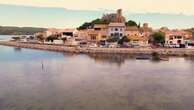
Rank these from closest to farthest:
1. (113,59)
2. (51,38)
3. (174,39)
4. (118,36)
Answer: (113,59), (174,39), (118,36), (51,38)

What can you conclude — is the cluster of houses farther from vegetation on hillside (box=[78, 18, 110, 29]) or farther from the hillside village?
vegetation on hillside (box=[78, 18, 110, 29])

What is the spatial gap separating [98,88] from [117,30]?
121 ft

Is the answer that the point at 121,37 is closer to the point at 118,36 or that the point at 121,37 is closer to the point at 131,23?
the point at 118,36

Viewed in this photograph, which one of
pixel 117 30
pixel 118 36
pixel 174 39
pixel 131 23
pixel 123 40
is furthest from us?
pixel 131 23

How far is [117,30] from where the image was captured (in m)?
57.5

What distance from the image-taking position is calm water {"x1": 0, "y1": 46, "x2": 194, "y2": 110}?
55.9ft

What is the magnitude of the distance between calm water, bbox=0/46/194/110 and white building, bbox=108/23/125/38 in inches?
1025

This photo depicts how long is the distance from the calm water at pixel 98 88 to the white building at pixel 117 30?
2603 centimetres

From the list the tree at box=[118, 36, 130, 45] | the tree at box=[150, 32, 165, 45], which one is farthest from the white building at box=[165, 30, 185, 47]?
the tree at box=[118, 36, 130, 45]

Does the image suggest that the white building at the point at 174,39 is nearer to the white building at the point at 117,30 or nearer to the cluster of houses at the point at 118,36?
the cluster of houses at the point at 118,36

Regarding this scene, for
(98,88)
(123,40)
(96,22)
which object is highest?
(96,22)

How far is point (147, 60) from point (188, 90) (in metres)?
17.7

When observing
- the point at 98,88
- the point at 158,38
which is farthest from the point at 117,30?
the point at 98,88

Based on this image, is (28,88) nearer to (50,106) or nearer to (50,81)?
(50,81)
